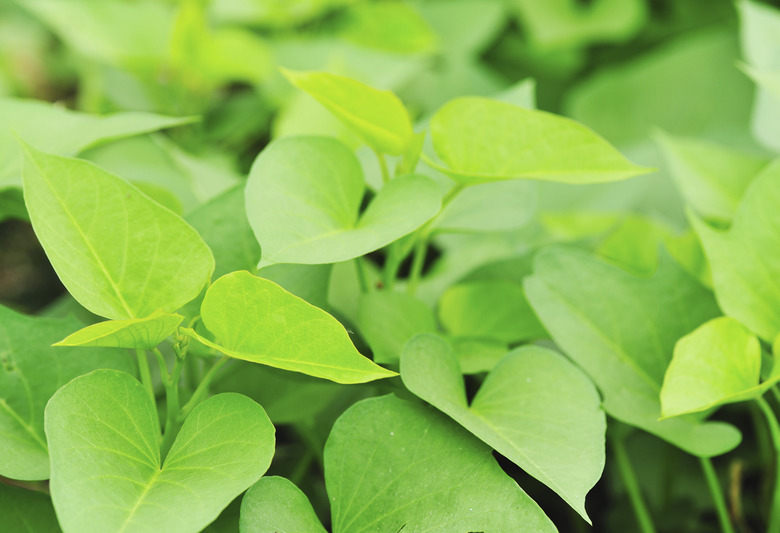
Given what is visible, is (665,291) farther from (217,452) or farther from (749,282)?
(217,452)

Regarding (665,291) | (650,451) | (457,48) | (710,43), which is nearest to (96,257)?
(665,291)

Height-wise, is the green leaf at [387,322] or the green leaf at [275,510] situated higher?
the green leaf at [387,322]

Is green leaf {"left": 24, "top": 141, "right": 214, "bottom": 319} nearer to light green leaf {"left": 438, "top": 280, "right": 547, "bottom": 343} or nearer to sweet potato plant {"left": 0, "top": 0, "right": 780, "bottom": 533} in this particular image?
sweet potato plant {"left": 0, "top": 0, "right": 780, "bottom": 533}

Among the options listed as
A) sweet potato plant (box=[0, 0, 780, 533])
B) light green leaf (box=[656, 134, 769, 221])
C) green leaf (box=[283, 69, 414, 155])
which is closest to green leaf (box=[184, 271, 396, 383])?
sweet potato plant (box=[0, 0, 780, 533])

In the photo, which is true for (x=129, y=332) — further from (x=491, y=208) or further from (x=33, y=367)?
(x=491, y=208)

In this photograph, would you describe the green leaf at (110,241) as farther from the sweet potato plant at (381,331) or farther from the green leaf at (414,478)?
the green leaf at (414,478)

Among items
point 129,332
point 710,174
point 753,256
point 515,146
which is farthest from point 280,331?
point 710,174

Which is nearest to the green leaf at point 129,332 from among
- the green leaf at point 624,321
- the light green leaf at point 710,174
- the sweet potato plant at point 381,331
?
the sweet potato plant at point 381,331
